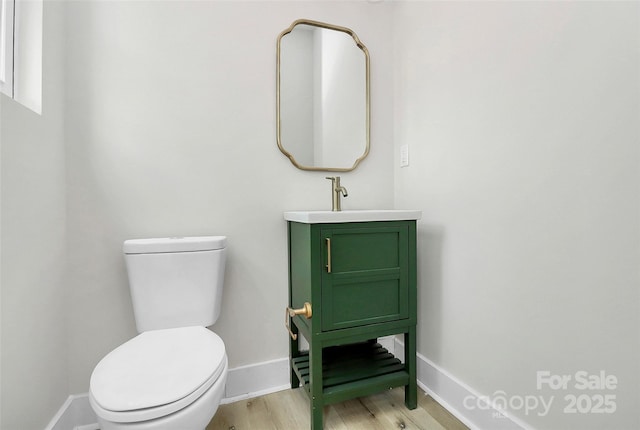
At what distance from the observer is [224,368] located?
102 centimetres

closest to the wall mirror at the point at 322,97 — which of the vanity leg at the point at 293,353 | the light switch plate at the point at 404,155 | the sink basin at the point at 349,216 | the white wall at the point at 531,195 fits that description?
the light switch plate at the point at 404,155

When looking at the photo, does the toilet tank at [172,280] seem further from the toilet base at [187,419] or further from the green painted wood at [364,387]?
the green painted wood at [364,387]

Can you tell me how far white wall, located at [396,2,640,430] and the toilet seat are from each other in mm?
1032

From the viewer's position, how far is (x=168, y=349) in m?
1.06

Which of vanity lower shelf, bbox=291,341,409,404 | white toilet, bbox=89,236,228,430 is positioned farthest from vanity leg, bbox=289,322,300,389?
white toilet, bbox=89,236,228,430

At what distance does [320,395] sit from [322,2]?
1937 mm

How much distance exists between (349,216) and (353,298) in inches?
13.8

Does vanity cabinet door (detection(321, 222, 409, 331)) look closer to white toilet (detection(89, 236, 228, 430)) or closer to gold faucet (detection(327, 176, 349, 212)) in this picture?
gold faucet (detection(327, 176, 349, 212))

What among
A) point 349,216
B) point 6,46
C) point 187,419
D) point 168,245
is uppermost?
point 6,46

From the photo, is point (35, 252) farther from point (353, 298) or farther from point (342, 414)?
point (342, 414)

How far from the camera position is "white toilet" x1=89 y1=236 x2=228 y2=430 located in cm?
80

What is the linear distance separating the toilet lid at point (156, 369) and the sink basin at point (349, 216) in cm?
57

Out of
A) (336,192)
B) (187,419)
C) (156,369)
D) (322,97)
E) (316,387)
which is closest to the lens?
(187,419)

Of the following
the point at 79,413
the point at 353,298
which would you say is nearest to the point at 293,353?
the point at 353,298
